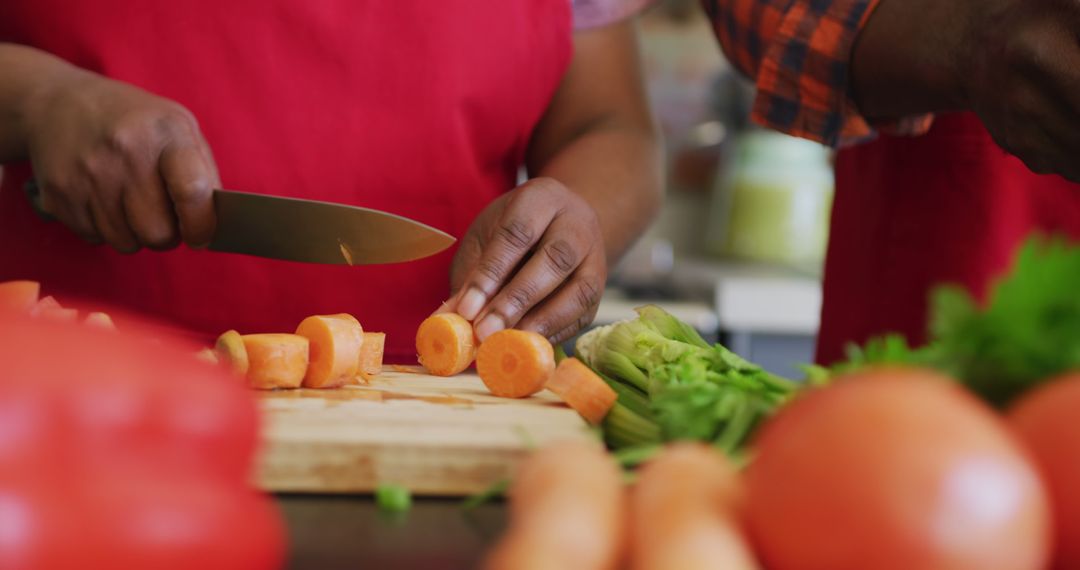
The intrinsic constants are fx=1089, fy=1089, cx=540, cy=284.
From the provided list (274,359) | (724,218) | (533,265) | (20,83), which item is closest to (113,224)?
(20,83)

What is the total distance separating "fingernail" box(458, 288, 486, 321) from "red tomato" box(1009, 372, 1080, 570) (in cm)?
85

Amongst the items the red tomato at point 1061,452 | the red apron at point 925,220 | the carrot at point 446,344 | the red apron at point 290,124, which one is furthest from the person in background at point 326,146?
the red tomato at point 1061,452

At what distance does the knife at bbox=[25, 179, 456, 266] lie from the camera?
1.41 meters

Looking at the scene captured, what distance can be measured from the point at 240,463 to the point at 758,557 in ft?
0.89

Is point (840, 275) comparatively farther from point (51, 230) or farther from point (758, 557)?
point (758, 557)

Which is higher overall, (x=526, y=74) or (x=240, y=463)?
(x=240, y=463)

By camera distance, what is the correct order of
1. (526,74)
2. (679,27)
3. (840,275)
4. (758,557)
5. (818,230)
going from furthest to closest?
(679,27) < (818,230) < (840,275) < (526,74) < (758,557)

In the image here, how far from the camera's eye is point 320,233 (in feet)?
4.76

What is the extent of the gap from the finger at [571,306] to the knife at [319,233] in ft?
0.52

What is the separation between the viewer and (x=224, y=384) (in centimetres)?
56

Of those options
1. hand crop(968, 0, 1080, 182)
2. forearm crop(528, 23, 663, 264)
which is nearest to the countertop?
hand crop(968, 0, 1080, 182)

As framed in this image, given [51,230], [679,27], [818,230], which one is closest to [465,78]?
[51,230]

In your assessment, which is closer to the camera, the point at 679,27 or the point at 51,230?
the point at 51,230

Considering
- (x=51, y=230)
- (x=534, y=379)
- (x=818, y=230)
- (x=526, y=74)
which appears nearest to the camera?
(x=534, y=379)
